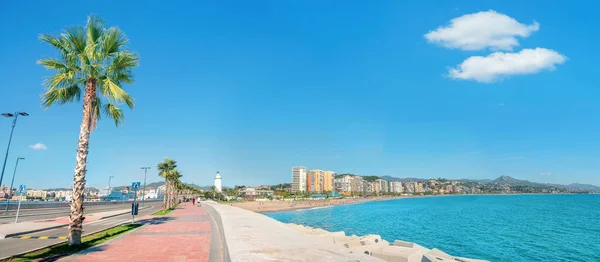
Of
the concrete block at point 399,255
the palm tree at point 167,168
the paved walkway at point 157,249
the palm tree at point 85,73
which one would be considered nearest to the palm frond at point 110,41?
the palm tree at point 85,73

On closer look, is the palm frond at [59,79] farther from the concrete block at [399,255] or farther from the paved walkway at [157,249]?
the concrete block at [399,255]

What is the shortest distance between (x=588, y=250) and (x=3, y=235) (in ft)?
135

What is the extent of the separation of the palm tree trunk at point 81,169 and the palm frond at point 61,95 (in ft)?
3.19

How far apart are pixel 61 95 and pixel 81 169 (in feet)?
11.6

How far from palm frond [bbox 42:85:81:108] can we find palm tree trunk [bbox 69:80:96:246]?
97cm

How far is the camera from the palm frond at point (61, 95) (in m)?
12.8

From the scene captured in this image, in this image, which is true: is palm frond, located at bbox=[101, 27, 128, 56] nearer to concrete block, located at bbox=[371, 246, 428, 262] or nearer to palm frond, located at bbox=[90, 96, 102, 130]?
palm frond, located at bbox=[90, 96, 102, 130]

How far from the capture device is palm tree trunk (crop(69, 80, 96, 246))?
11.6m

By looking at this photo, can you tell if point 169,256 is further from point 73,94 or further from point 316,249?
point 73,94

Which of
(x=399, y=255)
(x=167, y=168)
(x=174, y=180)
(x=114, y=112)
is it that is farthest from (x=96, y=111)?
(x=174, y=180)

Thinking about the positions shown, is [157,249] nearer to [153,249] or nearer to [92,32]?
[153,249]

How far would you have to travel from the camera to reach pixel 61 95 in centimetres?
1306

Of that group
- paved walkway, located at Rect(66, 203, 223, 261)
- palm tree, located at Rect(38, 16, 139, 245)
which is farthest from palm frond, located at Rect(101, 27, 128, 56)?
paved walkway, located at Rect(66, 203, 223, 261)

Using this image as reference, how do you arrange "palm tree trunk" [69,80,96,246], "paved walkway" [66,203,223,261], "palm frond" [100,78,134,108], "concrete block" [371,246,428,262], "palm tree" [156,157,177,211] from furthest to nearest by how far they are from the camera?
"palm tree" [156,157,177,211] < "palm frond" [100,78,134,108] < "palm tree trunk" [69,80,96,246] < "concrete block" [371,246,428,262] < "paved walkway" [66,203,223,261]
